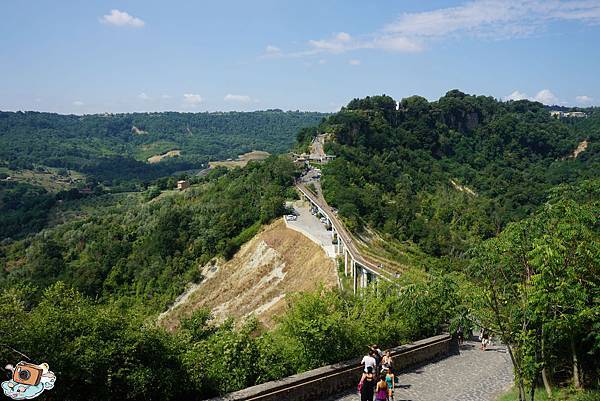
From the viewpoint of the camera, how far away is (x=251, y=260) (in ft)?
151

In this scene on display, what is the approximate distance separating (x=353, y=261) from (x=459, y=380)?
68.0 ft

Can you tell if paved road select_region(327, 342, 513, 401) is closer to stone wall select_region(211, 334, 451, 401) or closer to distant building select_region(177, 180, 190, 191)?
stone wall select_region(211, 334, 451, 401)

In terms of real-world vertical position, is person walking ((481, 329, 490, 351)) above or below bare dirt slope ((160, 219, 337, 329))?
above

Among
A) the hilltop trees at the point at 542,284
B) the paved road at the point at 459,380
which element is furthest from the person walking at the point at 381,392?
the hilltop trees at the point at 542,284

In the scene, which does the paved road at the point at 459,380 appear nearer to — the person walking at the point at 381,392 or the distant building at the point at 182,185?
the person walking at the point at 381,392

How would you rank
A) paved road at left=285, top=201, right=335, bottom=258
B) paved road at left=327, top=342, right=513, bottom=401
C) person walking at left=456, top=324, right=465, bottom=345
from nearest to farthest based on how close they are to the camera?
1. paved road at left=327, top=342, right=513, bottom=401
2. person walking at left=456, top=324, right=465, bottom=345
3. paved road at left=285, top=201, right=335, bottom=258

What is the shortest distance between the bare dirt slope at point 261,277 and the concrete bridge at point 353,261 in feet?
4.83

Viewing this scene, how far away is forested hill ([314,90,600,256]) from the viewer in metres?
56.4

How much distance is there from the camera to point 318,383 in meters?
12.3

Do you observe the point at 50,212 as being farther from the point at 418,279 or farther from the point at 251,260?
the point at 418,279

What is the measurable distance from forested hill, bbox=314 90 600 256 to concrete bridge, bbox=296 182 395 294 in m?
2.15

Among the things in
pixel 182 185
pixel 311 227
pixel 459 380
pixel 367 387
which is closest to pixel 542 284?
pixel 367 387
